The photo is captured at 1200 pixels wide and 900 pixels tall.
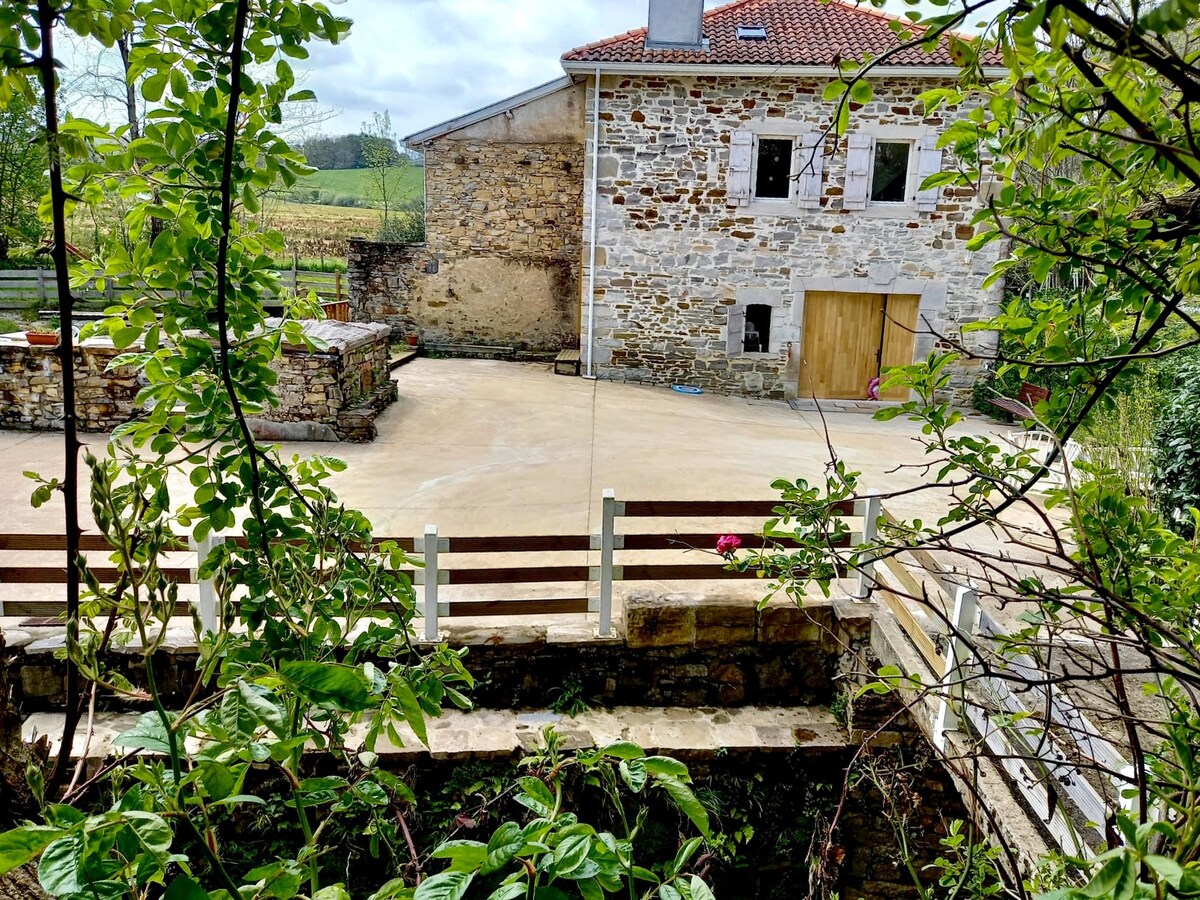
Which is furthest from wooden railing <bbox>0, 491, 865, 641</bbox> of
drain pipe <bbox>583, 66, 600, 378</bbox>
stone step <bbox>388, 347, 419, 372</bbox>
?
stone step <bbox>388, 347, 419, 372</bbox>

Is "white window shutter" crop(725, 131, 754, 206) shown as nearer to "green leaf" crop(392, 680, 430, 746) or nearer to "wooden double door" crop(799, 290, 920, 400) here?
"wooden double door" crop(799, 290, 920, 400)

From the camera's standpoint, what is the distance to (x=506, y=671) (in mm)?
4555

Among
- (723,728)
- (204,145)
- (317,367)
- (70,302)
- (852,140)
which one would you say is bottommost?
(723,728)

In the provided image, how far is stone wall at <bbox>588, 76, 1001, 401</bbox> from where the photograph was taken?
10734 millimetres

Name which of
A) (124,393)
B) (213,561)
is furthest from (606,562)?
(124,393)

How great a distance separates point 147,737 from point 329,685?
0.19 meters

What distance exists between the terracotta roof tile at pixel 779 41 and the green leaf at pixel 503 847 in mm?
10708

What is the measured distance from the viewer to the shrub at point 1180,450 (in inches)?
213

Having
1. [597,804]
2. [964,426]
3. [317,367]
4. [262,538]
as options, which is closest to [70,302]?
[262,538]

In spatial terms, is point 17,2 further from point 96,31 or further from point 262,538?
point 262,538

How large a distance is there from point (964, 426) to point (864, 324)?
81.0 inches

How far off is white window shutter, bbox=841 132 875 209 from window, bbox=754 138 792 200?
79cm

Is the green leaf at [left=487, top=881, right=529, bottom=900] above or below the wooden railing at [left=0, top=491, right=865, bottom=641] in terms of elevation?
above

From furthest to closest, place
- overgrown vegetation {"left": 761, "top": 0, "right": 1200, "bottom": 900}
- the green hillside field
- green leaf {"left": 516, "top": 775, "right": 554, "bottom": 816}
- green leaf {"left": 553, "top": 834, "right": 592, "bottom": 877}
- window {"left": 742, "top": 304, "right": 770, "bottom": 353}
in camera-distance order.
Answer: the green hillside field → window {"left": 742, "top": 304, "right": 770, "bottom": 353} → overgrown vegetation {"left": 761, "top": 0, "right": 1200, "bottom": 900} → green leaf {"left": 516, "top": 775, "right": 554, "bottom": 816} → green leaf {"left": 553, "top": 834, "right": 592, "bottom": 877}
